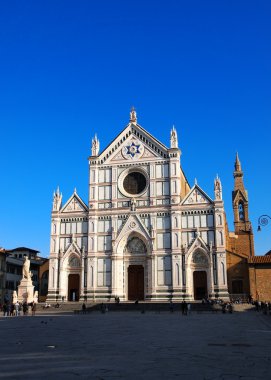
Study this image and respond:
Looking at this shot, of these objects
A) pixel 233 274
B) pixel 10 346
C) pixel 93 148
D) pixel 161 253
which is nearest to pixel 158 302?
pixel 161 253

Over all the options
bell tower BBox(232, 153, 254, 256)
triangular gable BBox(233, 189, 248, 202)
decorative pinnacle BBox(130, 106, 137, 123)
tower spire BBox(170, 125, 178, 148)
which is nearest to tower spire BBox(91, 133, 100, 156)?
decorative pinnacle BBox(130, 106, 137, 123)

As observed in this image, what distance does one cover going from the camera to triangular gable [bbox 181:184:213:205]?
4934 centimetres

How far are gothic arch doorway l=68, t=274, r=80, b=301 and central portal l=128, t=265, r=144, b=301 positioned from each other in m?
6.32

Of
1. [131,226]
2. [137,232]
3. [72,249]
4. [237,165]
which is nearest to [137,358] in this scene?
[137,232]

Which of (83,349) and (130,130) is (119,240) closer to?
(130,130)

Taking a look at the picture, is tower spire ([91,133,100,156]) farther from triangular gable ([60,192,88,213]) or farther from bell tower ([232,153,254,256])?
bell tower ([232,153,254,256])

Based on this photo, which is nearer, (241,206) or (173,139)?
(173,139)

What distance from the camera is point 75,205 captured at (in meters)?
53.3

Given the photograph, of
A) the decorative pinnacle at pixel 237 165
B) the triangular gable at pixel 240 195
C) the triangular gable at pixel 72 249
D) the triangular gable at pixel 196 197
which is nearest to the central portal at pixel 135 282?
the triangular gable at pixel 72 249

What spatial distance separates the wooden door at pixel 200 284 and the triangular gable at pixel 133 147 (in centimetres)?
1444

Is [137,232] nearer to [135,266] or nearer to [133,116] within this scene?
[135,266]

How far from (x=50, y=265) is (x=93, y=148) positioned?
15.5 m

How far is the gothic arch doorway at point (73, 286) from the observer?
51.2m

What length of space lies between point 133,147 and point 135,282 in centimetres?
1641
